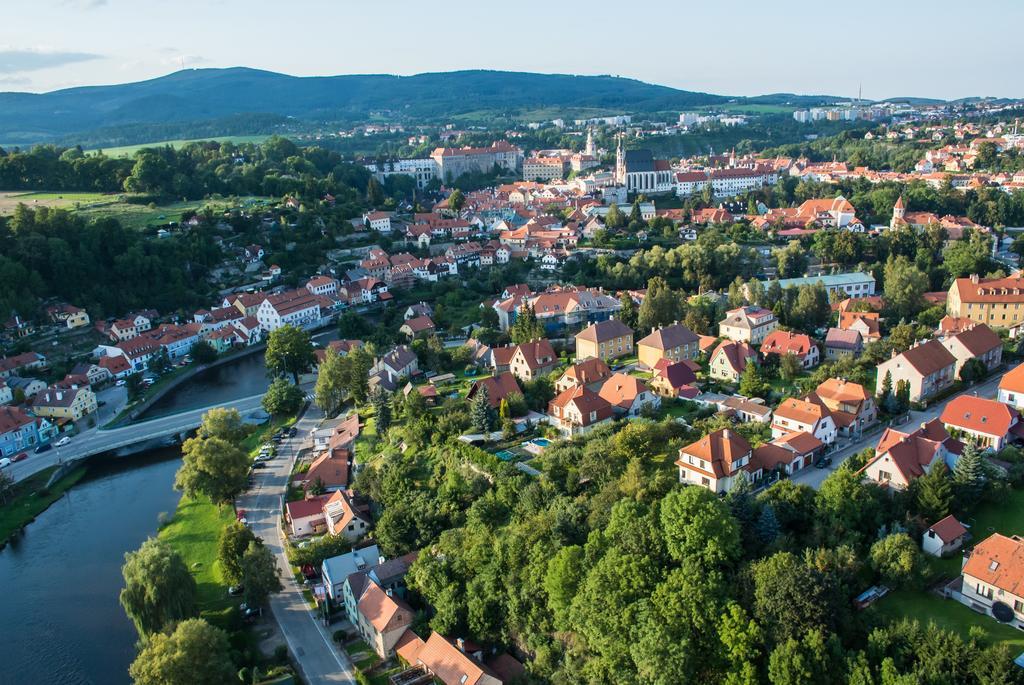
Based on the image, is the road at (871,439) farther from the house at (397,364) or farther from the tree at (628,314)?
the house at (397,364)

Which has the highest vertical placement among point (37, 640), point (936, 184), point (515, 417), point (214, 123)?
point (214, 123)

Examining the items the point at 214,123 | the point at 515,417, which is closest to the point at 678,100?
the point at 214,123

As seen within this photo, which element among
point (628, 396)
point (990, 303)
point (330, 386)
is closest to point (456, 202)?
point (330, 386)

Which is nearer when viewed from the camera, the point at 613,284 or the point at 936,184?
the point at 613,284

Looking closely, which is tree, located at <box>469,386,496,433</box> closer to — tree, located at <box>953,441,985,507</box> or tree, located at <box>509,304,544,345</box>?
tree, located at <box>509,304,544,345</box>

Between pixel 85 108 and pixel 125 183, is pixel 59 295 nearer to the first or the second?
pixel 125 183

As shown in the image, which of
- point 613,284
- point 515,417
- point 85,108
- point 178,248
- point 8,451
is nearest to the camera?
point 515,417

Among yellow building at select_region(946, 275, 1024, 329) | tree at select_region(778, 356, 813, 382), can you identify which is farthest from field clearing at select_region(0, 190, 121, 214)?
yellow building at select_region(946, 275, 1024, 329)
